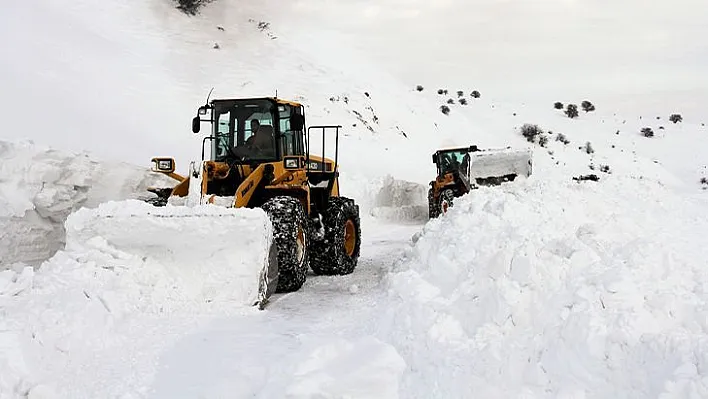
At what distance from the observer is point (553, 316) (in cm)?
437

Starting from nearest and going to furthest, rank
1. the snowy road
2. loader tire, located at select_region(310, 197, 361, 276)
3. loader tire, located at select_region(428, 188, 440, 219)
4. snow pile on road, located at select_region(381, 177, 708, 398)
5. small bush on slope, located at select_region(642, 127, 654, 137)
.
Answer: snow pile on road, located at select_region(381, 177, 708, 398) → the snowy road → loader tire, located at select_region(310, 197, 361, 276) → loader tire, located at select_region(428, 188, 440, 219) → small bush on slope, located at select_region(642, 127, 654, 137)

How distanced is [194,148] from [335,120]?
8.86 m

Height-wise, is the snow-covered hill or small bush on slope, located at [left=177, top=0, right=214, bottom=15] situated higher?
small bush on slope, located at [left=177, top=0, right=214, bottom=15]

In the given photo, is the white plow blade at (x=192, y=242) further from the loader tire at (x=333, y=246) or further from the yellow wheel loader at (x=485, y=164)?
the yellow wheel loader at (x=485, y=164)

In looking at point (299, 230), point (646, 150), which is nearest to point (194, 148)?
point (299, 230)

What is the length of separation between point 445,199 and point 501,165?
430 cm

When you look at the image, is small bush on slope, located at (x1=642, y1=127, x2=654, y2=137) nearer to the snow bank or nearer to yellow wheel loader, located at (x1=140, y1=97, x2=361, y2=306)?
the snow bank

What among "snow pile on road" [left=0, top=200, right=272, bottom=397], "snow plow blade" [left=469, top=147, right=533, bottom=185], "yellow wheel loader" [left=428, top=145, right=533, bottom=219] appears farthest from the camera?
"snow plow blade" [left=469, top=147, right=533, bottom=185]

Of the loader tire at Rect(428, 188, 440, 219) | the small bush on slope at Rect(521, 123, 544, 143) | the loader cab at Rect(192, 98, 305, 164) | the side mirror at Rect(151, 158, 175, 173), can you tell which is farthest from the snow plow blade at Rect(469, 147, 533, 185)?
the small bush on slope at Rect(521, 123, 544, 143)

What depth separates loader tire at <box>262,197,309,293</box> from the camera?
7500 millimetres

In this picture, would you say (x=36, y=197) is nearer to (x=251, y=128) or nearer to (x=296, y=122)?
(x=251, y=128)

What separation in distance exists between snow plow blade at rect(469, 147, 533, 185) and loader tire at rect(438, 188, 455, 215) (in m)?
3.34

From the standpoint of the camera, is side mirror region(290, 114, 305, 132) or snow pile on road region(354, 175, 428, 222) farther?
snow pile on road region(354, 175, 428, 222)

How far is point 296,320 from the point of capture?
635 cm
